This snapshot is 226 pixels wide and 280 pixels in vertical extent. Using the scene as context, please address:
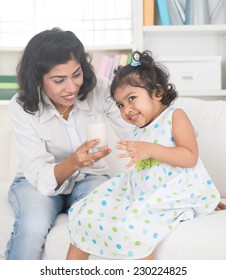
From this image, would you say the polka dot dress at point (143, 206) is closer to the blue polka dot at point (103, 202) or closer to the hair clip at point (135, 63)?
the blue polka dot at point (103, 202)

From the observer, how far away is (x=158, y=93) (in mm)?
1873

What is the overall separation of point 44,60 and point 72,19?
5.52 feet

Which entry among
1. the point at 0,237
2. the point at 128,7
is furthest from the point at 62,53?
the point at 128,7

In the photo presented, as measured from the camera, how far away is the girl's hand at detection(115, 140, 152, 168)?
5.35 feet

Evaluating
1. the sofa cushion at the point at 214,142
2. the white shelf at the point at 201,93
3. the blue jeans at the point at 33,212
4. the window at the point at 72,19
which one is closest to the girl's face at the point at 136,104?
the blue jeans at the point at 33,212

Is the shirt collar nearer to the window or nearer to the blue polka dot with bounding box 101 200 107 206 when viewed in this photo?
the blue polka dot with bounding box 101 200 107 206

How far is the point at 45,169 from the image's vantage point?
198 centimetres

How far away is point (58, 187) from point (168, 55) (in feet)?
5.96

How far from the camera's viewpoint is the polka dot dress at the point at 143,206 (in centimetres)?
165

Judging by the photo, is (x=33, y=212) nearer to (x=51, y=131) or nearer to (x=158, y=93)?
(x=51, y=131)

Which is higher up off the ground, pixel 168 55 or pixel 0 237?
pixel 168 55

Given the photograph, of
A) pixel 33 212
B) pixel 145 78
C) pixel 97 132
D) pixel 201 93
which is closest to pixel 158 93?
pixel 145 78

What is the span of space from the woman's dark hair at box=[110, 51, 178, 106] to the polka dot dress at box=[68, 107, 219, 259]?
7 centimetres
